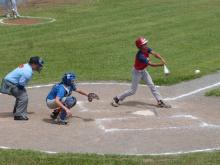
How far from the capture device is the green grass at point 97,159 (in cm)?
925

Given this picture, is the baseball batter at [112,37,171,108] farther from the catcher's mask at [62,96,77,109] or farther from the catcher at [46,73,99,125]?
the catcher's mask at [62,96,77,109]

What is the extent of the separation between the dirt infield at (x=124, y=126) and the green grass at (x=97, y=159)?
440 mm

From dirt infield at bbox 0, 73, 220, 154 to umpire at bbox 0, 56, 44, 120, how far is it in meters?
0.25

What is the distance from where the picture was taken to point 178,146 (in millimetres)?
10352

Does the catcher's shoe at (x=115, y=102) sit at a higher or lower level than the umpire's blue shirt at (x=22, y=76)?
lower

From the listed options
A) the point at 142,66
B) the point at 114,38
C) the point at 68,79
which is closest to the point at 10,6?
the point at 114,38

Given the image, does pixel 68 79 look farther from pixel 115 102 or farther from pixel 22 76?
pixel 115 102

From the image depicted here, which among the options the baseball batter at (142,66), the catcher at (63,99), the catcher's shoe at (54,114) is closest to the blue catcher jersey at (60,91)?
the catcher at (63,99)

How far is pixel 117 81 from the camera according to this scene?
51.8 feet

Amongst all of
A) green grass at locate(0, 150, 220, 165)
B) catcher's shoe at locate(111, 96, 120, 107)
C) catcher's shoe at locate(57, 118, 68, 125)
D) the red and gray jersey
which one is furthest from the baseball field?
the red and gray jersey

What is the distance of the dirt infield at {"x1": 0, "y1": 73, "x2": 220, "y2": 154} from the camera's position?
10.4 meters

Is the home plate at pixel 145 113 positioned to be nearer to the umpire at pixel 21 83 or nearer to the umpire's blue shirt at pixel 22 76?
the umpire at pixel 21 83

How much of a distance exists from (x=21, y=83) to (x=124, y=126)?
2287 mm

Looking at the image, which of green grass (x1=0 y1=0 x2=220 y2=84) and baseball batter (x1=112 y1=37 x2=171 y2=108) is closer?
baseball batter (x1=112 y1=37 x2=171 y2=108)
